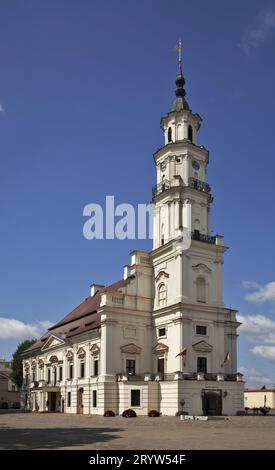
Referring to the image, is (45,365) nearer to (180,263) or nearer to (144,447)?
(180,263)

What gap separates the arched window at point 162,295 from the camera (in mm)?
56812

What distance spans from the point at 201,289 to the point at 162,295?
13.3 ft

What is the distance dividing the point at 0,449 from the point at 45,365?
51.8 meters

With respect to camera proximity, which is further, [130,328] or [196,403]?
[130,328]

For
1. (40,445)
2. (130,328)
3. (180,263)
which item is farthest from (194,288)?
(40,445)

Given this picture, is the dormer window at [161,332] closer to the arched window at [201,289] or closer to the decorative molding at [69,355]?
the arched window at [201,289]

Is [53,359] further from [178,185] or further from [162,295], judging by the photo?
[178,185]

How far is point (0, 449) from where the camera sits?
20.8 meters

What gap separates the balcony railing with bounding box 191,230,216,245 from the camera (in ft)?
187

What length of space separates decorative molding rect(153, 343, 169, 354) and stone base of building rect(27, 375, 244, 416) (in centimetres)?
345

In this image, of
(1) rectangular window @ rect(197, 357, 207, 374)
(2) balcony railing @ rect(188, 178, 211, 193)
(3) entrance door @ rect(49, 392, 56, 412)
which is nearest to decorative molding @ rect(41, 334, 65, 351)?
(3) entrance door @ rect(49, 392, 56, 412)

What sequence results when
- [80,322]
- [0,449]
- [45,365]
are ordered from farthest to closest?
[45,365] → [80,322] → [0,449]
